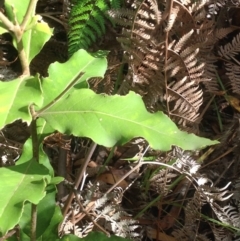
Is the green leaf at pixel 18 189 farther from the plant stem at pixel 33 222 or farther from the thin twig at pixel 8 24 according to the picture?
the thin twig at pixel 8 24

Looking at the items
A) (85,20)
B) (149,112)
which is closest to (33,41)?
(149,112)

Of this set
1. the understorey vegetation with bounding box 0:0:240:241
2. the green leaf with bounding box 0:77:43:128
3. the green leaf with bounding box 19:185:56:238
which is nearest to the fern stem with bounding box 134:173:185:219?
the understorey vegetation with bounding box 0:0:240:241

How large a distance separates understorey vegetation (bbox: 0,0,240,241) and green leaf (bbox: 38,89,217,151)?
0.04 metres

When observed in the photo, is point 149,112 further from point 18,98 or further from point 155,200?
point 155,200

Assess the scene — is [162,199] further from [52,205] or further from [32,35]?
[32,35]

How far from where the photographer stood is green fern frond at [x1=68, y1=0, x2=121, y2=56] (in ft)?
5.50

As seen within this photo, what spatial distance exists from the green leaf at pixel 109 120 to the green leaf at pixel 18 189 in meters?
0.12

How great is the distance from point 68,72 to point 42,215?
454 mm

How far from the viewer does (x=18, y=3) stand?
117 cm

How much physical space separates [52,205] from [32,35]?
Result: 53 cm

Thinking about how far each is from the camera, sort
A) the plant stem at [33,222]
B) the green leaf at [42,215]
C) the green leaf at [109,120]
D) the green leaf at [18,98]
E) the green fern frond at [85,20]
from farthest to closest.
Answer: the green fern frond at [85,20] < the green leaf at [42,215] < the plant stem at [33,222] < the green leaf at [109,120] < the green leaf at [18,98]

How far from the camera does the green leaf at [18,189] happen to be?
93 centimetres

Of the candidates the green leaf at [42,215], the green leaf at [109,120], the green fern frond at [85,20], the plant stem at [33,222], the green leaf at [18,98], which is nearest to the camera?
the green leaf at [18,98]

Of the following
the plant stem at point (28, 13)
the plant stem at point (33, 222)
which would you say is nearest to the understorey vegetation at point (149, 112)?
the plant stem at point (33, 222)
